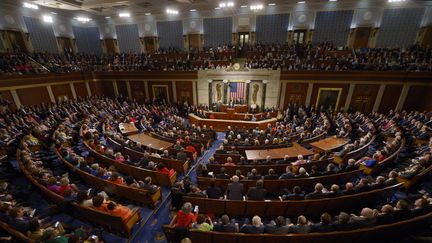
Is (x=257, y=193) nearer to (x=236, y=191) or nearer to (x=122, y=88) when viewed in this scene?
(x=236, y=191)

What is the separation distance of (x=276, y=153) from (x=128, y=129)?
8.42 m

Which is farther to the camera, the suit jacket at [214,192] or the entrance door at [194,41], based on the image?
the entrance door at [194,41]

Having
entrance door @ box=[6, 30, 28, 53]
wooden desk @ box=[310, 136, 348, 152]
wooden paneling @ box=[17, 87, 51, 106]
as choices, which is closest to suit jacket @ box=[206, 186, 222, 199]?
wooden desk @ box=[310, 136, 348, 152]

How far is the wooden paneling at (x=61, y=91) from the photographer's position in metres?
15.7

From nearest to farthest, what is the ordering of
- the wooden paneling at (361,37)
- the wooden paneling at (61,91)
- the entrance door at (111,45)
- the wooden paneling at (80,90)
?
the wooden paneling at (61,91) → the wooden paneling at (361,37) → the wooden paneling at (80,90) → the entrance door at (111,45)

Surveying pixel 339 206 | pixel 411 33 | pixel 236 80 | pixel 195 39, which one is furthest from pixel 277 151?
pixel 411 33

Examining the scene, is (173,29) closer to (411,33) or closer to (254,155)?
(254,155)

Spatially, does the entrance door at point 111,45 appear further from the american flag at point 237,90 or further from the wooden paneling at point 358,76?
the wooden paneling at point 358,76

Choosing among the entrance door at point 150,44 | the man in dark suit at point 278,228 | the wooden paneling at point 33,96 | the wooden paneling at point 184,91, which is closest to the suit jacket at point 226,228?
the man in dark suit at point 278,228

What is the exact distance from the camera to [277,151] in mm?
7785

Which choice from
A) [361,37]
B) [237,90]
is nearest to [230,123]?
[237,90]

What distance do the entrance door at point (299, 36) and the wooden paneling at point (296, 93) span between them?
644 centimetres

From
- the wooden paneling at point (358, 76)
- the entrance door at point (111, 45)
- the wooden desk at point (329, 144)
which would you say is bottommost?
the wooden desk at point (329, 144)

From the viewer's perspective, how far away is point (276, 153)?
7613 mm
